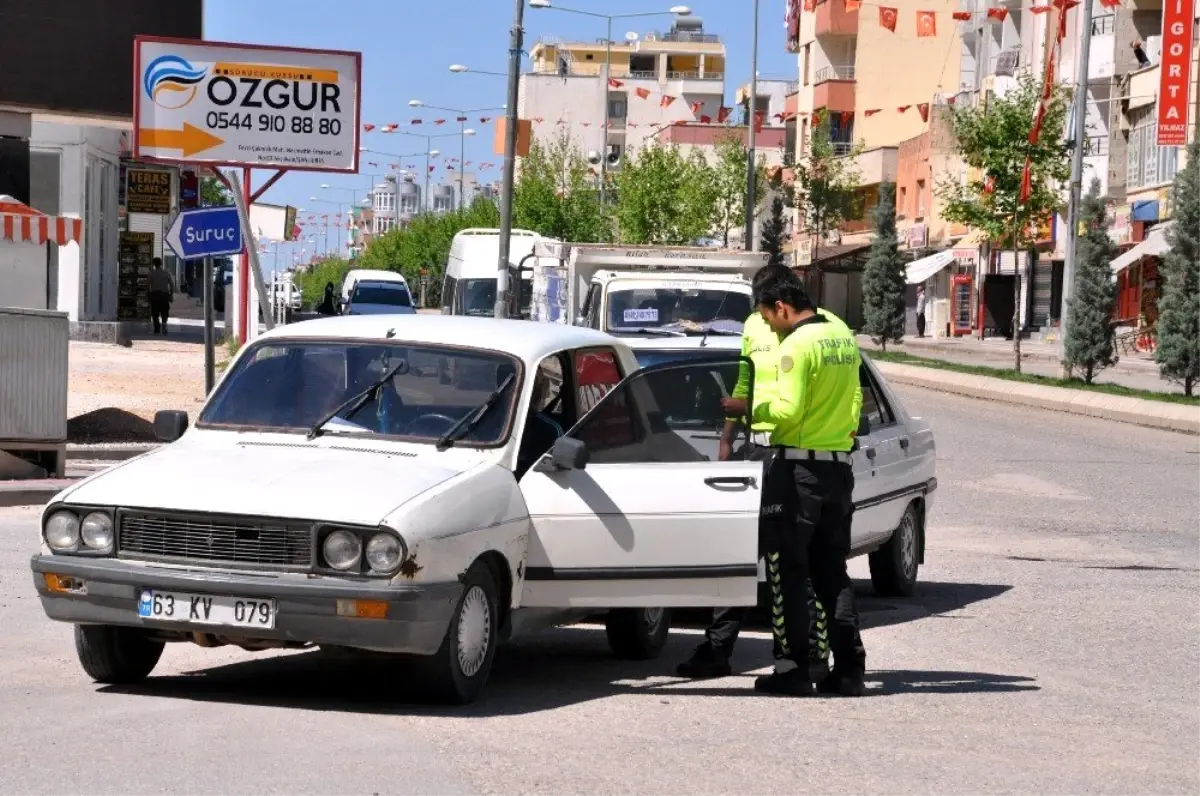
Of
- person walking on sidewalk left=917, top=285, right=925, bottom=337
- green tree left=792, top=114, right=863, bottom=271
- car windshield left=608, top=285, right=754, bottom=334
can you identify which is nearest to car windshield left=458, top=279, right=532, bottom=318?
car windshield left=608, top=285, right=754, bottom=334

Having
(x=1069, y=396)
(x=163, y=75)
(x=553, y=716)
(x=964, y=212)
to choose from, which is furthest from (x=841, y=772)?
(x=964, y=212)

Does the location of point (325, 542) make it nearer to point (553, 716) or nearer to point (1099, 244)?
point (553, 716)

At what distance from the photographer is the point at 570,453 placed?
321 inches

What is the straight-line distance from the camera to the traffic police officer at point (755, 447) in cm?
860

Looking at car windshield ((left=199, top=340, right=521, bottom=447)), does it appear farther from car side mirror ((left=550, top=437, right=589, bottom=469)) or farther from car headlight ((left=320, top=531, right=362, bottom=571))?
car headlight ((left=320, top=531, right=362, bottom=571))

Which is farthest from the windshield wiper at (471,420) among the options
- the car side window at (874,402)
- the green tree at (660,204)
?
the green tree at (660,204)

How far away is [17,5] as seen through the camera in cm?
3309

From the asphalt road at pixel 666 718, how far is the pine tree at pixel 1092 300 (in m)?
24.7

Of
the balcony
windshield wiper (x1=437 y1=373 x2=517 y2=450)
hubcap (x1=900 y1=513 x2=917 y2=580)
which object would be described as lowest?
hubcap (x1=900 y1=513 x2=917 y2=580)

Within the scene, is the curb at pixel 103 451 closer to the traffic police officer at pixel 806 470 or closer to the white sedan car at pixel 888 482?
the white sedan car at pixel 888 482

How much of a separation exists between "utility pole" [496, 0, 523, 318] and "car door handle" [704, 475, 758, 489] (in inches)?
1138

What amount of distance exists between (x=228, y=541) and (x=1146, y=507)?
12.4m

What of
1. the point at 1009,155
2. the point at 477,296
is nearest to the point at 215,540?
Answer: the point at 477,296

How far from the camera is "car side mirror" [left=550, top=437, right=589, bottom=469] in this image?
8.16m
